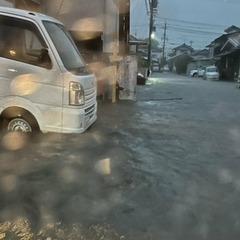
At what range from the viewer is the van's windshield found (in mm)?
5520

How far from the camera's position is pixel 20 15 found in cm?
538

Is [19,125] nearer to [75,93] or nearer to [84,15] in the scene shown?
[75,93]

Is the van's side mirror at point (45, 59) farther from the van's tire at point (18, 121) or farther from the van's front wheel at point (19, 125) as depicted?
the van's front wheel at point (19, 125)

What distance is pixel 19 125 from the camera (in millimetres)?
5660

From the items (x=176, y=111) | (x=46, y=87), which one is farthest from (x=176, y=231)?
(x=176, y=111)

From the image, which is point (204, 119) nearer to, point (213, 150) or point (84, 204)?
point (213, 150)

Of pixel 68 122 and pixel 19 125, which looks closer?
pixel 68 122

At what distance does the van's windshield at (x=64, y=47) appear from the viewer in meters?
5.52

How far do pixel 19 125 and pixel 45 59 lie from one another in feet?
4.33

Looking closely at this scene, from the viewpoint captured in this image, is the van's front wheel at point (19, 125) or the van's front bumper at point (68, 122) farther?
the van's front wheel at point (19, 125)

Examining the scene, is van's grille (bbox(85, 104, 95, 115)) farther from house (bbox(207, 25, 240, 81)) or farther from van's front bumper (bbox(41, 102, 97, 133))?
house (bbox(207, 25, 240, 81))

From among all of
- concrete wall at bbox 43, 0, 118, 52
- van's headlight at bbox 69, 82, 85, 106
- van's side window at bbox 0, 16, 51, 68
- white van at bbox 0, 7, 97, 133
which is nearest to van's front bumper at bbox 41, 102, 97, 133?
white van at bbox 0, 7, 97, 133

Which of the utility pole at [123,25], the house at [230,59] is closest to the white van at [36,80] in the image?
the utility pole at [123,25]

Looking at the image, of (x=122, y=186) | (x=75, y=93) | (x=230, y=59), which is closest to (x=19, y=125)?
(x=75, y=93)
